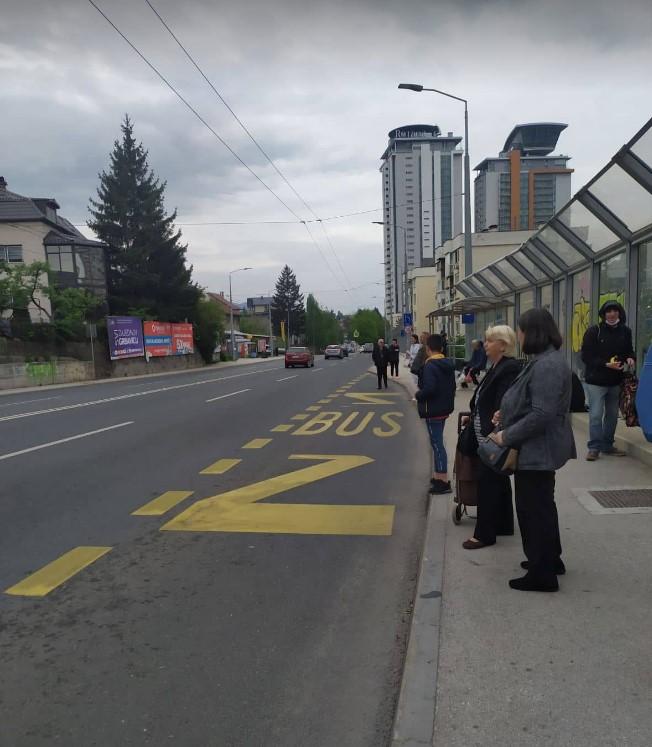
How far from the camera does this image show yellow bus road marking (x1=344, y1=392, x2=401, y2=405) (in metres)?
15.7

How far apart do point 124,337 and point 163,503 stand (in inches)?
1308

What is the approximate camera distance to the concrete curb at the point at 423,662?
231cm

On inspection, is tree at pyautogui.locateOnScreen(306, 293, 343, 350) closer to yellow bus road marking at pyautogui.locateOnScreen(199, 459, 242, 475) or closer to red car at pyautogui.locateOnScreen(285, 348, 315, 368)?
red car at pyautogui.locateOnScreen(285, 348, 315, 368)

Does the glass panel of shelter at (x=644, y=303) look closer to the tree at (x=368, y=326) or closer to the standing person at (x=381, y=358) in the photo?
the standing person at (x=381, y=358)

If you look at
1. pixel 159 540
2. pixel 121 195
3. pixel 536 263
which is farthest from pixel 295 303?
pixel 159 540

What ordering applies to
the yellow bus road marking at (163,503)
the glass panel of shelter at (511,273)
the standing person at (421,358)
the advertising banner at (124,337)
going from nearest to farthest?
the yellow bus road marking at (163,503) → the standing person at (421,358) → the glass panel of shelter at (511,273) → the advertising banner at (124,337)

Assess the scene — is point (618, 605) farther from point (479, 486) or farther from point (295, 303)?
point (295, 303)

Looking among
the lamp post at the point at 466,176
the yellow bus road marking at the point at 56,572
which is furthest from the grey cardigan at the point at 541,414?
the lamp post at the point at 466,176

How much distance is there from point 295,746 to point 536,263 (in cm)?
1144

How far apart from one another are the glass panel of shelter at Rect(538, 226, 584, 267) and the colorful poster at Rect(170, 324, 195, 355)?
36.7 m

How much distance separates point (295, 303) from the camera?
116812 mm

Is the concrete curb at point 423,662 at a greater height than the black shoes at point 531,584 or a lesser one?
lesser

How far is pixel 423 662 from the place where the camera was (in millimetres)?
2770

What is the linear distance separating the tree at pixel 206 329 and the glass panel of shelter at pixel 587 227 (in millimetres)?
43957
